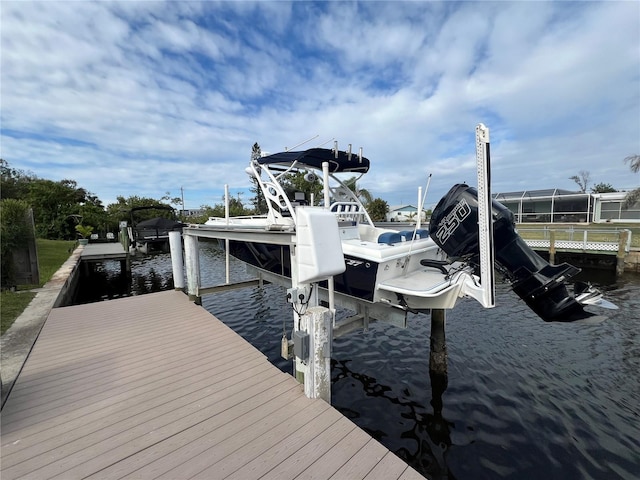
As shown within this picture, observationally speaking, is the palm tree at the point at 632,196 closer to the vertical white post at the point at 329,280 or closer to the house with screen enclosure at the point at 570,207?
the house with screen enclosure at the point at 570,207

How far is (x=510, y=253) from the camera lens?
3539mm

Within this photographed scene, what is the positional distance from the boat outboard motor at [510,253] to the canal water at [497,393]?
1.63 meters

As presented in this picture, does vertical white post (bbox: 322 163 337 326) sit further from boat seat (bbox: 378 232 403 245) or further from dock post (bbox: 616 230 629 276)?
dock post (bbox: 616 230 629 276)

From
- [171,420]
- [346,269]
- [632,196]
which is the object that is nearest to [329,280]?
[346,269]

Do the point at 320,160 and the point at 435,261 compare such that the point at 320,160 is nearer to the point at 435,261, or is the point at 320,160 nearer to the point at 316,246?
the point at 435,261

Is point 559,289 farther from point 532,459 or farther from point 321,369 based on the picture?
point 321,369

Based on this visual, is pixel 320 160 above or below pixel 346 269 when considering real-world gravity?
above

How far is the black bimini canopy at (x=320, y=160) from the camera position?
18.6 ft

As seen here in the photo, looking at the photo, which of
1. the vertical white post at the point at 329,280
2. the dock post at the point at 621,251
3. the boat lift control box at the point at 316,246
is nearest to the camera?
the boat lift control box at the point at 316,246

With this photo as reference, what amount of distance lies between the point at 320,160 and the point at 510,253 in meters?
3.69

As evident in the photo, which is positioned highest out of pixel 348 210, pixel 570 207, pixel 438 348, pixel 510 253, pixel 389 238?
pixel 570 207

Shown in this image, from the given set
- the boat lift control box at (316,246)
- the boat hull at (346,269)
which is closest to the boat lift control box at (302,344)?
the boat lift control box at (316,246)

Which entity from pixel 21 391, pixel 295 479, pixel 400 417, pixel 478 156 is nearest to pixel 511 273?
pixel 478 156

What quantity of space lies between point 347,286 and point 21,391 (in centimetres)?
409
